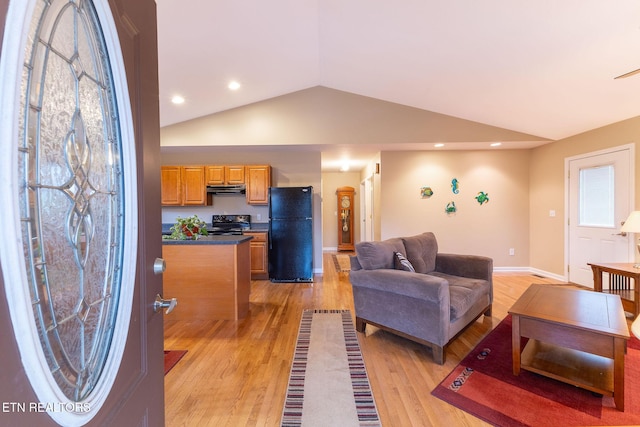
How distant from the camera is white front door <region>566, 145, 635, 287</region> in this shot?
3480 millimetres

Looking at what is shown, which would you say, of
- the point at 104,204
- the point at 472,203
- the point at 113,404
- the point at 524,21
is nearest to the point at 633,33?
the point at 524,21

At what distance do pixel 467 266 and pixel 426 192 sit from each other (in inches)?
89.6

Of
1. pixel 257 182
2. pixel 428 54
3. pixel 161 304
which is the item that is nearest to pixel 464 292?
pixel 161 304

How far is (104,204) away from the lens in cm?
62

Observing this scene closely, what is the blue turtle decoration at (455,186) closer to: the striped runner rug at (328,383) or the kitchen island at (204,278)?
the striped runner rug at (328,383)

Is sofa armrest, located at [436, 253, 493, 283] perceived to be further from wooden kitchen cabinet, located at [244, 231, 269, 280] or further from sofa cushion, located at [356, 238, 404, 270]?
wooden kitchen cabinet, located at [244, 231, 269, 280]

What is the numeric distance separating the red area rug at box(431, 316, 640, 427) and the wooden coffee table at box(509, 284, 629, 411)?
79 mm

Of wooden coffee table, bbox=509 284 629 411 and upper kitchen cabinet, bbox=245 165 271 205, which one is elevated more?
upper kitchen cabinet, bbox=245 165 271 205

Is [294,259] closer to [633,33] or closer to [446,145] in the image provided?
[446,145]

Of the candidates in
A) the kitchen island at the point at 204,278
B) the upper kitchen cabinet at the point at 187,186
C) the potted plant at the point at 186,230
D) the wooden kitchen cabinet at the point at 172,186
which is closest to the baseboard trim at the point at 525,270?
the kitchen island at the point at 204,278

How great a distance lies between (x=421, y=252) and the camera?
3.02 m

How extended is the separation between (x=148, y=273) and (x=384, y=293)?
2023 millimetres

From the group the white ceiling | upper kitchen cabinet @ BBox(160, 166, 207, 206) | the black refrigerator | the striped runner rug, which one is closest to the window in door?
the white ceiling

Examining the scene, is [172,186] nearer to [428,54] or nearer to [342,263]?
[342,263]
